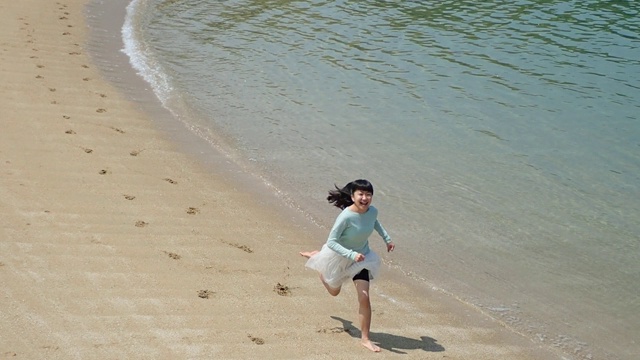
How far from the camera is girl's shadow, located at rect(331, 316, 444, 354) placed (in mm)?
8023

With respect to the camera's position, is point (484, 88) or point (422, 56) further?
point (422, 56)

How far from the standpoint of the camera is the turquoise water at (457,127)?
33.2 ft

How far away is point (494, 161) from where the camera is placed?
13.7 metres

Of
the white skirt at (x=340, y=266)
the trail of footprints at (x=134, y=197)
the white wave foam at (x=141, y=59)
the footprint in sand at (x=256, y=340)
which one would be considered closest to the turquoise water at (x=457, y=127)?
the white wave foam at (x=141, y=59)

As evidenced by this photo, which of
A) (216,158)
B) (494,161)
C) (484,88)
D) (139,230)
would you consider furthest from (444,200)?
(484,88)

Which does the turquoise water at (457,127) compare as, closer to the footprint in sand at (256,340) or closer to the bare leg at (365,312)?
the bare leg at (365,312)

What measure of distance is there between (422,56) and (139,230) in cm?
1171

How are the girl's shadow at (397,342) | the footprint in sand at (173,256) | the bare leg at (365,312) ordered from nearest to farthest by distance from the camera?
the bare leg at (365,312)
the girl's shadow at (397,342)
the footprint in sand at (173,256)

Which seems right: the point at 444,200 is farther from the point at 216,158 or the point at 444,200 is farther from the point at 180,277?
the point at 180,277

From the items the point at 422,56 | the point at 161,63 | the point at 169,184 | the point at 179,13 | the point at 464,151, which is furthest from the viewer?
the point at 179,13

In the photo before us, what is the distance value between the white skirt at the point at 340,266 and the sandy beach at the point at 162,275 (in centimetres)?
54

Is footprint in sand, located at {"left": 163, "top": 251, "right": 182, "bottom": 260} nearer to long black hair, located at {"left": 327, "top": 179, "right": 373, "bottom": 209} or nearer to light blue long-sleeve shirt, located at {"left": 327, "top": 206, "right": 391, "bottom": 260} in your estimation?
long black hair, located at {"left": 327, "top": 179, "right": 373, "bottom": 209}

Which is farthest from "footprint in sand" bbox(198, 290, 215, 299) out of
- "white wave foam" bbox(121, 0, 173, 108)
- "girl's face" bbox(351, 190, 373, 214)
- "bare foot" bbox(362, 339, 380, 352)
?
"white wave foam" bbox(121, 0, 173, 108)

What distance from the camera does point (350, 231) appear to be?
7688 millimetres
